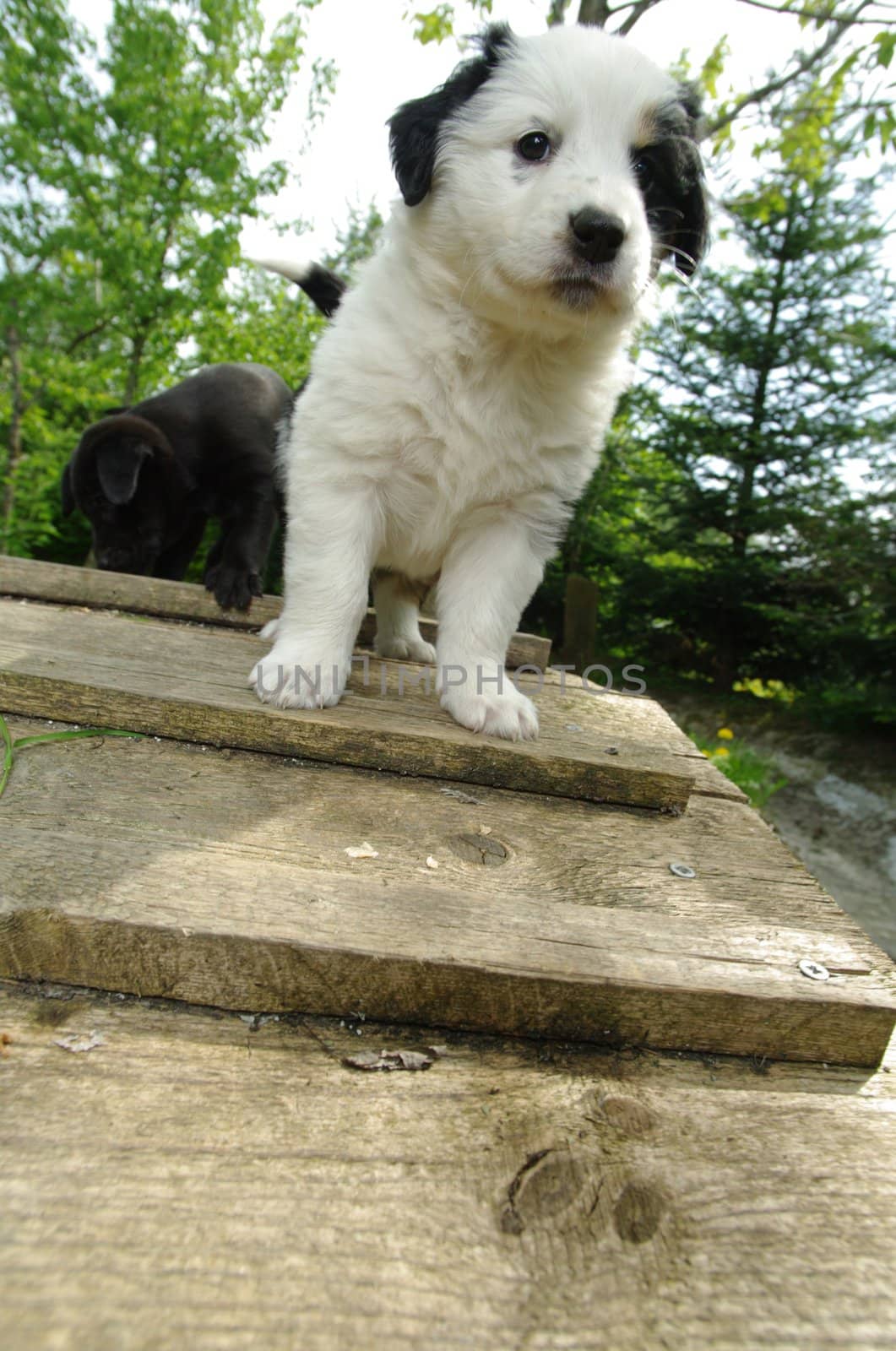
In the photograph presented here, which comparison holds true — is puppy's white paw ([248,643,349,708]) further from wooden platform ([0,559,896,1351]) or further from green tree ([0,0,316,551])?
green tree ([0,0,316,551])

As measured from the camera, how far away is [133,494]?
3625mm

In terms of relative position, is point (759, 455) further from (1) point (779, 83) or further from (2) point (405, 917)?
(2) point (405, 917)

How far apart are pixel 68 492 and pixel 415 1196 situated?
4.05 metres

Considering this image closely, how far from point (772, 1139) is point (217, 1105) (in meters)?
0.59

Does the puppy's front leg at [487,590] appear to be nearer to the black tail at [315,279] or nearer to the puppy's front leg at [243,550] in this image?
the puppy's front leg at [243,550]

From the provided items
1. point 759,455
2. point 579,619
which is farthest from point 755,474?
point 579,619

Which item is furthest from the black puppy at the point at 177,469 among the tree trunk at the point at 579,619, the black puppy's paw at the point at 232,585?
the tree trunk at the point at 579,619

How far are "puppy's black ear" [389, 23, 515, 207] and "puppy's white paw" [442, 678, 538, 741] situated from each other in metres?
1.22

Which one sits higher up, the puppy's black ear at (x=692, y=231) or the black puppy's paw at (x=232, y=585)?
the puppy's black ear at (x=692, y=231)

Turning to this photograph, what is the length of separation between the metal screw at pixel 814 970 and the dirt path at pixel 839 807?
4.53 m

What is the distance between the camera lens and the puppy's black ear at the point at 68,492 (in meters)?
4.02

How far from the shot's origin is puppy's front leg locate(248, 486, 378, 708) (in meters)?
2.06

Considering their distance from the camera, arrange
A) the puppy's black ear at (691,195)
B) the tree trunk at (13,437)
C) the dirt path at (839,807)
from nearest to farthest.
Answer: the puppy's black ear at (691,195) → the dirt path at (839,807) → the tree trunk at (13,437)

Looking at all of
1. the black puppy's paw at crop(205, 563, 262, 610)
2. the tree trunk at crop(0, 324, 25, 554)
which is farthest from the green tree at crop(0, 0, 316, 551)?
the black puppy's paw at crop(205, 563, 262, 610)
